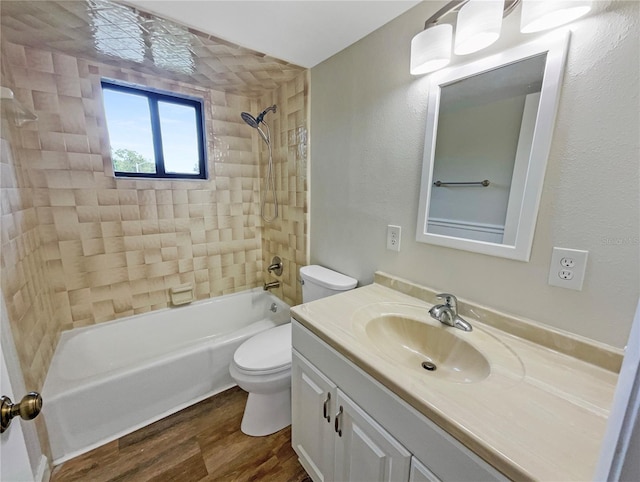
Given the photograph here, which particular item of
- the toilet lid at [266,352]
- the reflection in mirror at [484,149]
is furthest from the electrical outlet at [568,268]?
the toilet lid at [266,352]

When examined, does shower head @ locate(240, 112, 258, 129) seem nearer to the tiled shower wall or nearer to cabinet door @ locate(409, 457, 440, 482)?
the tiled shower wall

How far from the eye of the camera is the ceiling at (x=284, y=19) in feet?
3.61

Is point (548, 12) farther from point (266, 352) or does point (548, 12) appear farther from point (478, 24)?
point (266, 352)

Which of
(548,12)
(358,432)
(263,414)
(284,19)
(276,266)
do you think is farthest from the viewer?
(276,266)

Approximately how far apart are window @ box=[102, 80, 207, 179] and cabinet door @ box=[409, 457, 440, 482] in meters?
2.21

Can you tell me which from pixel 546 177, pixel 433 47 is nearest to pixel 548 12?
pixel 433 47

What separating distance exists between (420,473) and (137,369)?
1.54 m

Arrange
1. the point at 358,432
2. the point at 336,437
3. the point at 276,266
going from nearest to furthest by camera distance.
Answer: the point at 358,432 < the point at 336,437 < the point at 276,266

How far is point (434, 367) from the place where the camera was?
3.14 feet

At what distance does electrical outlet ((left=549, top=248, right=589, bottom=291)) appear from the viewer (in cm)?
77

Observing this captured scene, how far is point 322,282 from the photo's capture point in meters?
1.54

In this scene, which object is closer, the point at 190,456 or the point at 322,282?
the point at 190,456

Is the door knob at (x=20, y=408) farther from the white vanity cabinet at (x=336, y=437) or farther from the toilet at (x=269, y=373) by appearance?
the toilet at (x=269, y=373)

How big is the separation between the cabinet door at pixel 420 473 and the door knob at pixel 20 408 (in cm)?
85
